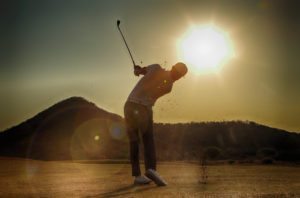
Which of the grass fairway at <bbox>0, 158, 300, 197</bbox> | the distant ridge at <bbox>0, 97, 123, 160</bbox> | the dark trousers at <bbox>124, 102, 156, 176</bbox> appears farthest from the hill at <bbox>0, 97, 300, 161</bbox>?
the dark trousers at <bbox>124, 102, 156, 176</bbox>

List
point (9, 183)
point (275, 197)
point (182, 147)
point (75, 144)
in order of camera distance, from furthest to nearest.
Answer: point (182, 147)
point (75, 144)
point (9, 183)
point (275, 197)

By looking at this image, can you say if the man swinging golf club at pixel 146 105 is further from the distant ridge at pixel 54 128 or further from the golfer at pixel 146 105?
the distant ridge at pixel 54 128

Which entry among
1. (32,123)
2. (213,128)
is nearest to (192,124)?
(213,128)

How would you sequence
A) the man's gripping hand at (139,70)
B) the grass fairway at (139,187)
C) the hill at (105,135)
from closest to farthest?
the grass fairway at (139,187), the man's gripping hand at (139,70), the hill at (105,135)

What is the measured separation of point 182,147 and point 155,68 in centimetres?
2738

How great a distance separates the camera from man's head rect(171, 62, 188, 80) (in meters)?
11.2

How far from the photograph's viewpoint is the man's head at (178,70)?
36.7 feet

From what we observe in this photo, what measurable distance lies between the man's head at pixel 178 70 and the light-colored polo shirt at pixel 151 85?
10 centimetres

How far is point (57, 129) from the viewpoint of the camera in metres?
38.8

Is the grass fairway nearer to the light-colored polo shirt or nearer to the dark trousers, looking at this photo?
the dark trousers

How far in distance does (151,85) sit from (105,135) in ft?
89.9

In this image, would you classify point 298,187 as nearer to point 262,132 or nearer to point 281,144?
point 281,144

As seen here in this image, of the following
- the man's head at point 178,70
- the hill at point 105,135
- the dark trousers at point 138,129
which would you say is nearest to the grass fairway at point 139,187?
the dark trousers at point 138,129

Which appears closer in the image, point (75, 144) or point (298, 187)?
point (298, 187)
